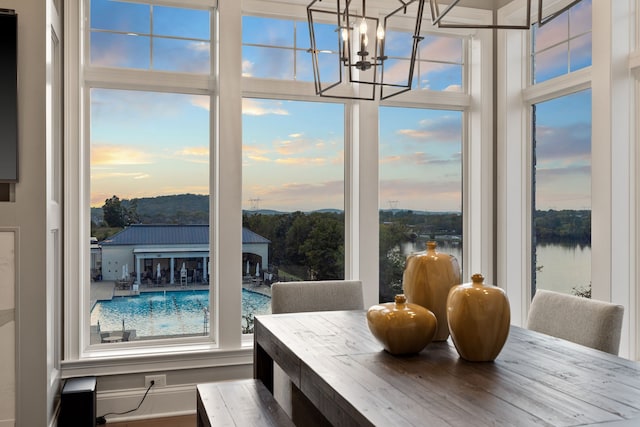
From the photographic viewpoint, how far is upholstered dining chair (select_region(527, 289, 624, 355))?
7.20ft

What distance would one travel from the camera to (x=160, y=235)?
3.65 meters

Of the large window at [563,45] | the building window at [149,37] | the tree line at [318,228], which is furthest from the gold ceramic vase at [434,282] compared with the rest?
the building window at [149,37]

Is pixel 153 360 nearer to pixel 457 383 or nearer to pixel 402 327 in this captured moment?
pixel 402 327

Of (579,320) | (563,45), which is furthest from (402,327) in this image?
(563,45)

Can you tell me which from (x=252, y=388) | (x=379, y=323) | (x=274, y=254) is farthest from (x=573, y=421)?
(x=274, y=254)

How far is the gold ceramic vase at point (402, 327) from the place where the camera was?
1.88m

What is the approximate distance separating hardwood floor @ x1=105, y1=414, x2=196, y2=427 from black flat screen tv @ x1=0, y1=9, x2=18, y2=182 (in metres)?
1.61

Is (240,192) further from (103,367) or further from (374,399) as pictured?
(374,399)

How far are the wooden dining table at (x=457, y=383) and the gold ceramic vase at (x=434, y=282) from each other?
0.41 feet

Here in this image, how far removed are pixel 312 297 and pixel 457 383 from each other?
5.11 feet

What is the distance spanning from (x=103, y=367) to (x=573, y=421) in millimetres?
2862

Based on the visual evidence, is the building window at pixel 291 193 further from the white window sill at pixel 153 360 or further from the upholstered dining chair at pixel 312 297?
the upholstered dining chair at pixel 312 297

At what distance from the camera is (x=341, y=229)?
4.01 metres

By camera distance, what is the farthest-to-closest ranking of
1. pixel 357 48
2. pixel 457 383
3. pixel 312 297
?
pixel 357 48 < pixel 312 297 < pixel 457 383
